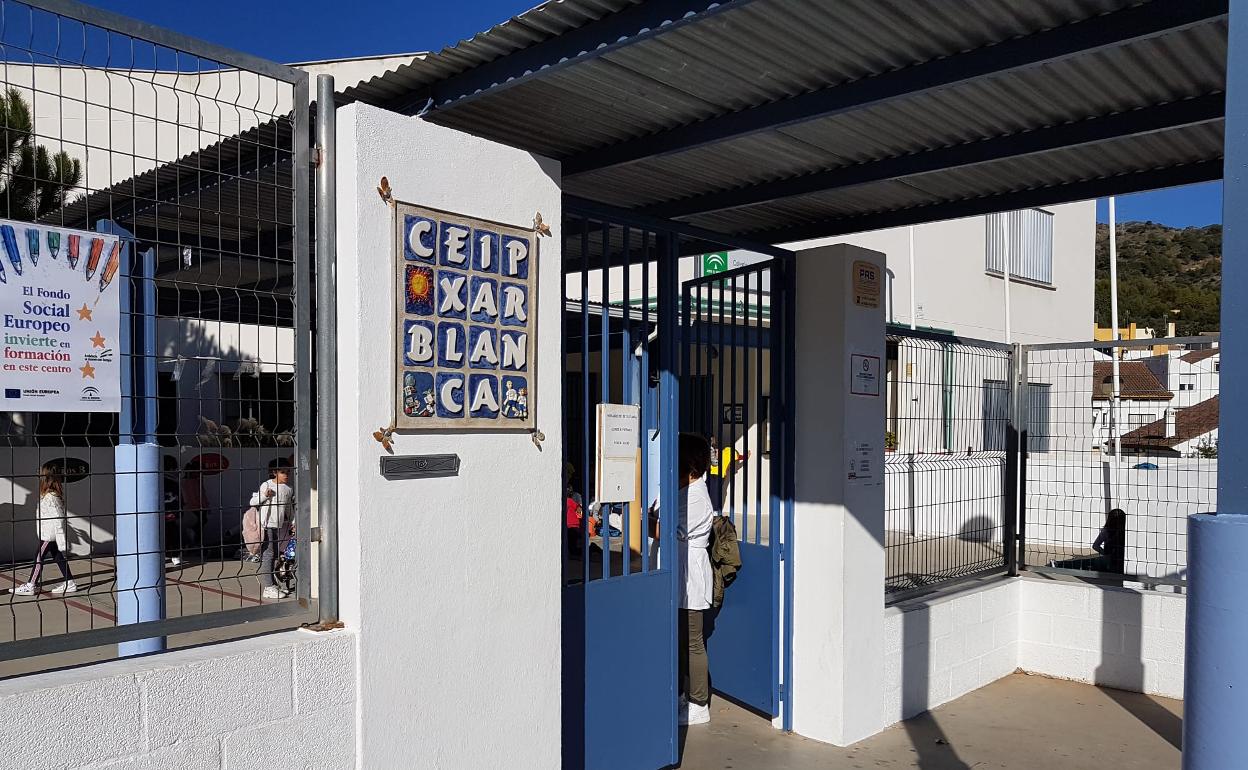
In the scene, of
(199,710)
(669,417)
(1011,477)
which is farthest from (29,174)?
(1011,477)

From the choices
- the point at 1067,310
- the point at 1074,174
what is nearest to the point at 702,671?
the point at 1074,174

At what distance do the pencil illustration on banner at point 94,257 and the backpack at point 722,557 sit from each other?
12.6ft

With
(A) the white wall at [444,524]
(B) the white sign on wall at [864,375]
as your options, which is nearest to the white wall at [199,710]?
(A) the white wall at [444,524]

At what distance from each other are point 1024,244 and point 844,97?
70.0 feet

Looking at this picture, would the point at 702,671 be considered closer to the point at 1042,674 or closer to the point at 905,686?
the point at 905,686

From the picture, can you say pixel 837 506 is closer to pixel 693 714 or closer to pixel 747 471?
pixel 747 471

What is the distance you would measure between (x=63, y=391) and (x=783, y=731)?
4.66 m

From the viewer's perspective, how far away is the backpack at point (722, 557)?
608 cm

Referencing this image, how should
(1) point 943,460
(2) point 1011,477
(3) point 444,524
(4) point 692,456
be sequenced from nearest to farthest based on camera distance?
(3) point 444,524, (4) point 692,456, (1) point 943,460, (2) point 1011,477

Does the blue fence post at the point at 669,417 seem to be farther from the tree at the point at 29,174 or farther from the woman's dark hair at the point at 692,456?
the tree at the point at 29,174

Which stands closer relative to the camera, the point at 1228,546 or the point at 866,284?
the point at 1228,546

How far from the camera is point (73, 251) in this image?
2979 millimetres

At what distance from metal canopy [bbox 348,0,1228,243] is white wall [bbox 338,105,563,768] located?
52 cm

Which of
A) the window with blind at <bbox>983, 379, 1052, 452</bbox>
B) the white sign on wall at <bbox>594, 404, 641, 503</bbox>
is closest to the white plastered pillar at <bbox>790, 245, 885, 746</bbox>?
the white sign on wall at <bbox>594, 404, 641, 503</bbox>
